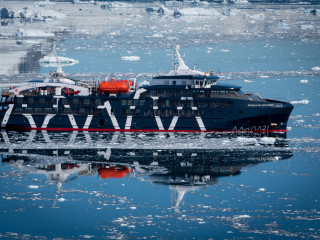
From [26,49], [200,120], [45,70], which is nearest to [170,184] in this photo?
[200,120]

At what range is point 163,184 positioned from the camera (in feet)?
97.0

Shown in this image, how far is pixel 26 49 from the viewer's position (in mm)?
78375

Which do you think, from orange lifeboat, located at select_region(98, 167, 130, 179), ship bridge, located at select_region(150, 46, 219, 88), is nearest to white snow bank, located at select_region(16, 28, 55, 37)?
ship bridge, located at select_region(150, 46, 219, 88)

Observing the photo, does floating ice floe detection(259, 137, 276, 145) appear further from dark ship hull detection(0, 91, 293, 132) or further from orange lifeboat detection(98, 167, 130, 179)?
orange lifeboat detection(98, 167, 130, 179)

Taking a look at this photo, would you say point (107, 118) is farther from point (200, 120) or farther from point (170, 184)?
point (170, 184)

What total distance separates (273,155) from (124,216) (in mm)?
12513

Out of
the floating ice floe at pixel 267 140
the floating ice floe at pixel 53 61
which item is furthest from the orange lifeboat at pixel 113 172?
the floating ice floe at pixel 53 61

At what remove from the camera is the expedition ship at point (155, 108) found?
40156 mm

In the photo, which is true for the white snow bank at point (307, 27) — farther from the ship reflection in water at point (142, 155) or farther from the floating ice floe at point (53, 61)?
the ship reflection in water at point (142, 155)

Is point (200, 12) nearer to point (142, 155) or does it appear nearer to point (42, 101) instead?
point (42, 101)

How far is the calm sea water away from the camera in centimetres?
2389

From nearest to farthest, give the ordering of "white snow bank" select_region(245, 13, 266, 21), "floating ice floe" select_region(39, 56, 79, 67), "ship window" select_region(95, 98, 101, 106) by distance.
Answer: "ship window" select_region(95, 98, 101, 106)
"floating ice floe" select_region(39, 56, 79, 67)
"white snow bank" select_region(245, 13, 266, 21)

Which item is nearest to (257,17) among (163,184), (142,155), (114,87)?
(114,87)

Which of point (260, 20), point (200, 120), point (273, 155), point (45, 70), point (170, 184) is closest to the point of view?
point (170, 184)
